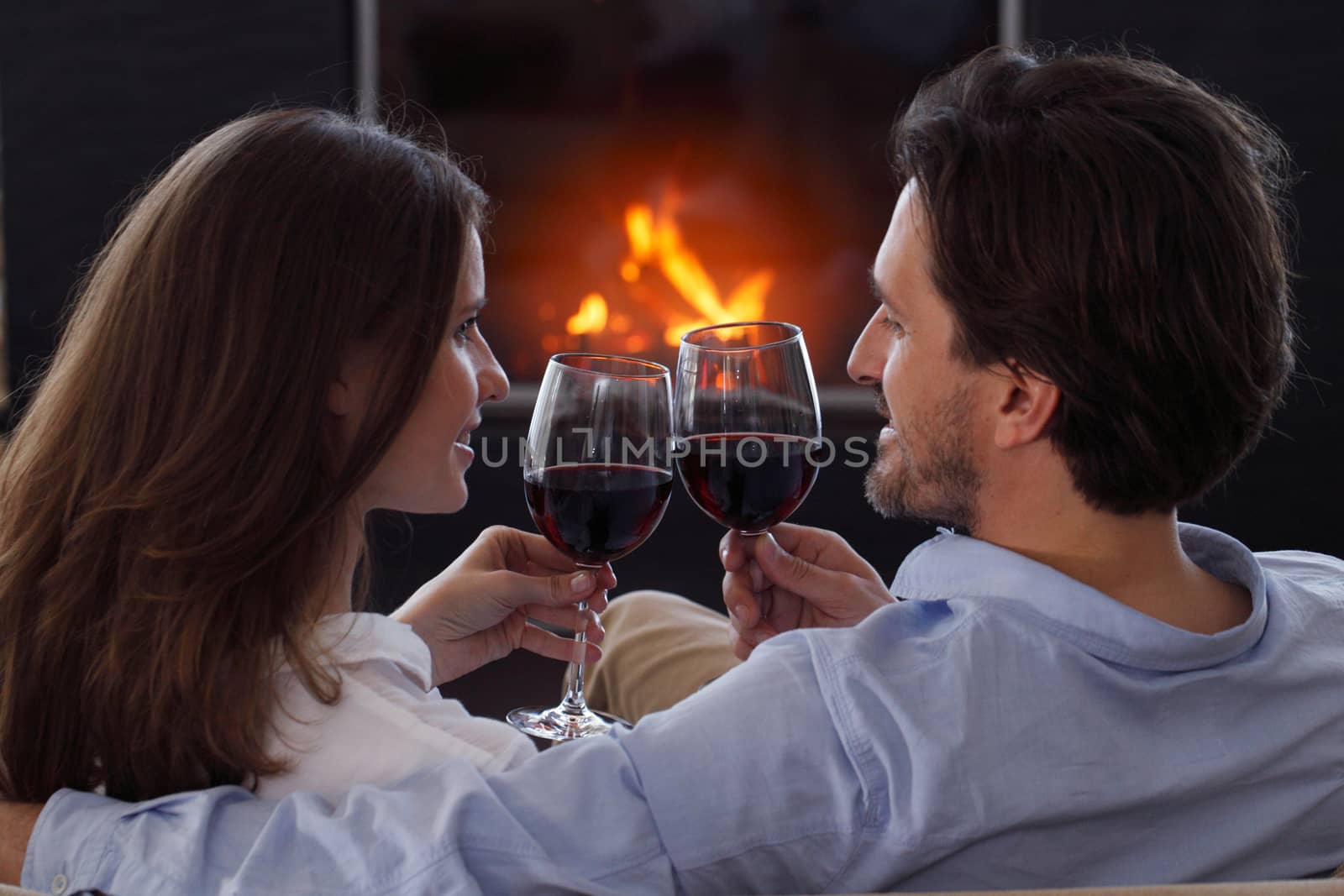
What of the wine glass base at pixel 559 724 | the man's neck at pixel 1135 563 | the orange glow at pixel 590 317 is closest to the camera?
the man's neck at pixel 1135 563

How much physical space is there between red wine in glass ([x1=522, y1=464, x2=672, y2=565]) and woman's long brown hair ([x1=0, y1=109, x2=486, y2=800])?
14cm

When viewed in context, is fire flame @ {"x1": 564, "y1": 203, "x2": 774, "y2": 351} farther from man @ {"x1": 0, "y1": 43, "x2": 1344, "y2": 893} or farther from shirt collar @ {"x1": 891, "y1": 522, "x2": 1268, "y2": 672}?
shirt collar @ {"x1": 891, "y1": 522, "x2": 1268, "y2": 672}

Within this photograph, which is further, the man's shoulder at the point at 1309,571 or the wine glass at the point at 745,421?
the wine glass at the point at 745,421

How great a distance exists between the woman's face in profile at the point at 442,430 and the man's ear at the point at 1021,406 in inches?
17.8

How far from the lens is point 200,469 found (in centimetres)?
97

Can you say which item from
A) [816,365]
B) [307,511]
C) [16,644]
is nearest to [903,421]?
[307,511]

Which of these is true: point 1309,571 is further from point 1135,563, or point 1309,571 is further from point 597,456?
point 597,456

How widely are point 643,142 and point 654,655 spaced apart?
5.59 feet

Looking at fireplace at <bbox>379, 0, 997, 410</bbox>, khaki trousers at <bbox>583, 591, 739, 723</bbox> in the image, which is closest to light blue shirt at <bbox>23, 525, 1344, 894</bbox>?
khaki trousers at <bbox>583, 591, 739, 723</bbox>

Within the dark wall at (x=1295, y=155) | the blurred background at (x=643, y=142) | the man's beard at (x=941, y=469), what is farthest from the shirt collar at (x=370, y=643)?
the dark wall at (x=1295, y=155)

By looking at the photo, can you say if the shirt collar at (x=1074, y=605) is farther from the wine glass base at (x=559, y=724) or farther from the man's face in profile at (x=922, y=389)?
the wine glass base at (x=559, y=724)

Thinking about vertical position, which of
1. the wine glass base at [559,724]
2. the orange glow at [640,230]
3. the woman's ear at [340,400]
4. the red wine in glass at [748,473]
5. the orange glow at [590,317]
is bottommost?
the orange glow at [590,317]

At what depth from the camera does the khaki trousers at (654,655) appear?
1.63 m

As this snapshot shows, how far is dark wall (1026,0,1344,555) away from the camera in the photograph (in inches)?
112
